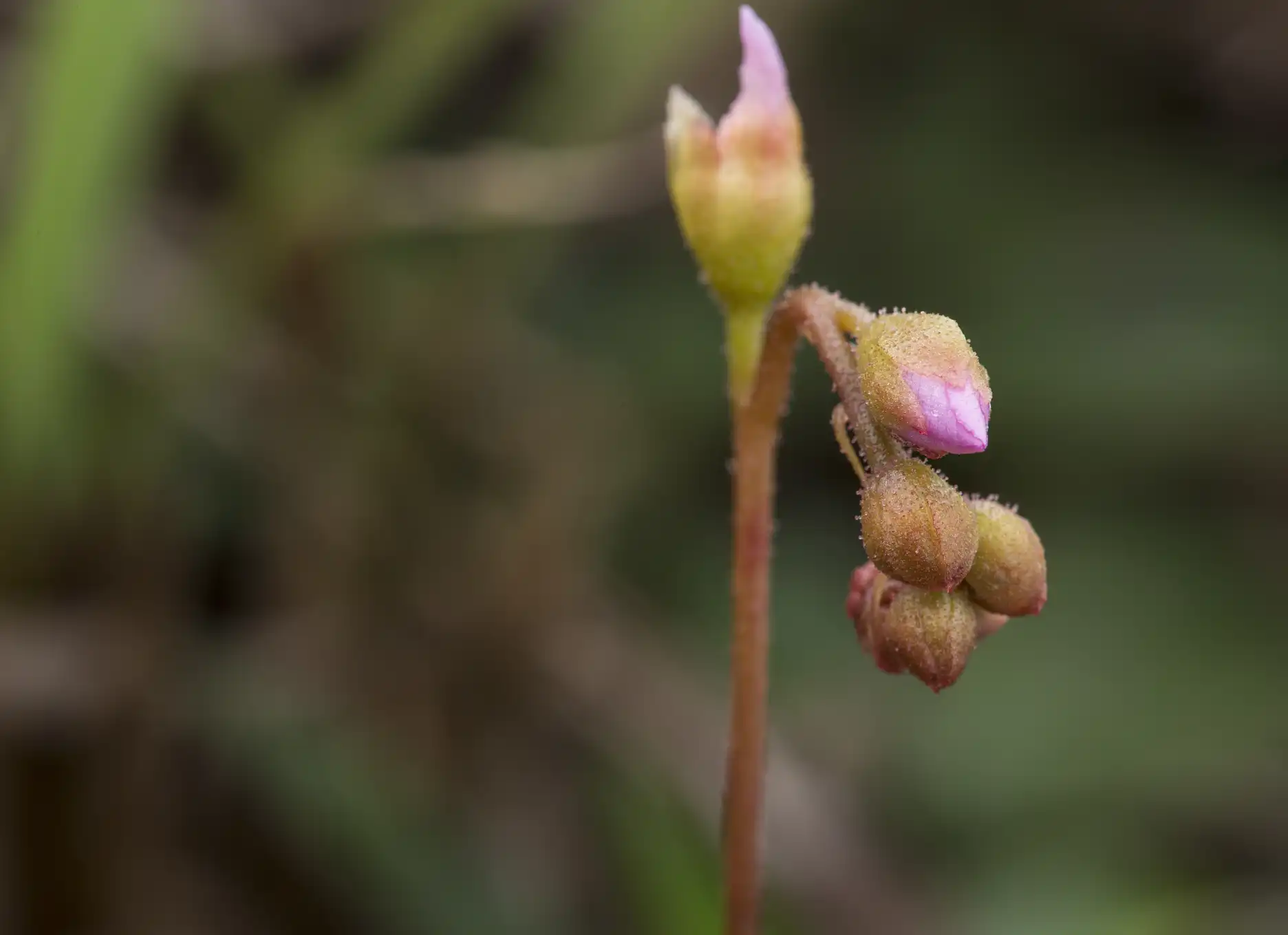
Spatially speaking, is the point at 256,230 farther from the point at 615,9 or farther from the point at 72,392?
the point at 615,9

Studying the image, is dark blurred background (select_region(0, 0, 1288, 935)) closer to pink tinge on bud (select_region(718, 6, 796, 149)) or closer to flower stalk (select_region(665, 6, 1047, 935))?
flower stalk (select_region(665, 6, 1047, 935))

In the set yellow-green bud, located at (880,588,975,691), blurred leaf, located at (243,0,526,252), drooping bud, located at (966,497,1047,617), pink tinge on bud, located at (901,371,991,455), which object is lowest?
yellow-green bud, located at (880,588,975,691)

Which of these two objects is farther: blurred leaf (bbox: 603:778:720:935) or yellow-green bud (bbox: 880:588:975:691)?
blurred leaf (bbox: 603:778:720:935)

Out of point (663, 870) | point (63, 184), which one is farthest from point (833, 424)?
point (63, 184)

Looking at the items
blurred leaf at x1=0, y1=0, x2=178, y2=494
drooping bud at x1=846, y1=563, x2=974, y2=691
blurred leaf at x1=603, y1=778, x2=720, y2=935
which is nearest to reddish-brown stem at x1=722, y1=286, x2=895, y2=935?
drooping bud at x1=846, y1=563, x2=974, y2=691

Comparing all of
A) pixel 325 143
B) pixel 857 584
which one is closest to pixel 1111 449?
pixel 325 143

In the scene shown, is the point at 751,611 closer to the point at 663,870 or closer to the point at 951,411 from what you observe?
the point at 951,411

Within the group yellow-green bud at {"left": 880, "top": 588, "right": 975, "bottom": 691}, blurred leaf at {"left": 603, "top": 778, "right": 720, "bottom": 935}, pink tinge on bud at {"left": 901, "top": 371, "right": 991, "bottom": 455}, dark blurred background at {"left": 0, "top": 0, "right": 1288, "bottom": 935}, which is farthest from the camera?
dark blurred background at {"left": 0, "top": 0, "right": 1288, "bottom": 935}
